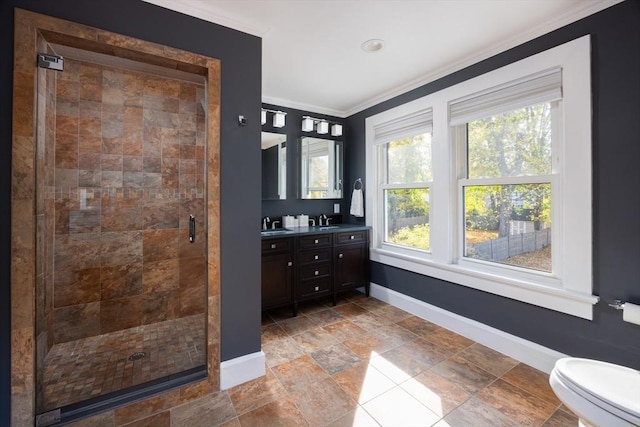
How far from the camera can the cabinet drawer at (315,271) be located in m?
3.03

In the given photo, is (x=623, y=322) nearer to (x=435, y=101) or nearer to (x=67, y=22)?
(x=435, y=101)

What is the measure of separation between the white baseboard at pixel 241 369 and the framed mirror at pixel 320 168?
6.79 feet

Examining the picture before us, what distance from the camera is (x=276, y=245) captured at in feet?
9.31

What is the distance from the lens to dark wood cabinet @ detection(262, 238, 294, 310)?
2.79 m

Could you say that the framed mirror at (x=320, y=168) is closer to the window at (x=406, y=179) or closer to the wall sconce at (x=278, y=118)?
the wall sconce at (x=278, y=118)

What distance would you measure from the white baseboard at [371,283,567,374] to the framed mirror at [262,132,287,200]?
1.79 m

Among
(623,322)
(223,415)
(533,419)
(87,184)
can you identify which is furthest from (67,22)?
(623,322)

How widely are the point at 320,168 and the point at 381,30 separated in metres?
1.90

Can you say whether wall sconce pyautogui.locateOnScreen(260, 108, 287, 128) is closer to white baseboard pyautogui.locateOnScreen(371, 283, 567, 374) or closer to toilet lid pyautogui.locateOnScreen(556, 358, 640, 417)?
white baseboard pyautogui.locateOnScreen(371, 283, 567, 374)

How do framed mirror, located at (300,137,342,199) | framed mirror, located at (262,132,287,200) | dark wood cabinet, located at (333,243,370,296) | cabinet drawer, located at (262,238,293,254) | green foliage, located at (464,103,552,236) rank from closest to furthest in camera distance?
green foliage, located at (464,103,552,236), cabinet drawer, located at (262,238,293,254), dark wood cabinet, located at (333,243,370,296), framed mirror, located at (262,132,287,200), framed mirror, located at (300,137,342,199)

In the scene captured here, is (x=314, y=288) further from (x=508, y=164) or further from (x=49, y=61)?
(x=49, y=61)

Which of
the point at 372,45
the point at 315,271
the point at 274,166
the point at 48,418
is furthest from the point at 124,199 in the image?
the point at 372,45

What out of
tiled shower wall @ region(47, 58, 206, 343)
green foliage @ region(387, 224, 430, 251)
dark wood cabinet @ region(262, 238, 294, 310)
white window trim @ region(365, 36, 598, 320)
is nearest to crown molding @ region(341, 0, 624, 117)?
white window trim @ region(365, 36, 598, 320)

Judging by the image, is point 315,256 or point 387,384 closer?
point 387,384
